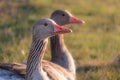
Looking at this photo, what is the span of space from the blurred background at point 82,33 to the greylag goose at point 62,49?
558mm

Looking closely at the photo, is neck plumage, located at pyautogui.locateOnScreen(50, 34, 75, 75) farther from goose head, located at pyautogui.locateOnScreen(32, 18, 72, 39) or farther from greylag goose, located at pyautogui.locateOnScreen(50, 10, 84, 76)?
goose head, located at pyautogui.locateOnScreen(32, 18, 72, 39)

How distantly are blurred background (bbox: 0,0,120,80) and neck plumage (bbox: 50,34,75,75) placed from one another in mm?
550

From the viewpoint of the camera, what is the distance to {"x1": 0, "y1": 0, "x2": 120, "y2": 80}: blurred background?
9175 millimetres

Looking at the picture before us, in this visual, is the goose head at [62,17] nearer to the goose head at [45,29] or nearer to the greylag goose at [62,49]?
the greylag goose at [62,49]

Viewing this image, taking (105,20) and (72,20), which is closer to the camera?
(72,20)

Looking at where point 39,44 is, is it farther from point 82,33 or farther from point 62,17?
point 82,33

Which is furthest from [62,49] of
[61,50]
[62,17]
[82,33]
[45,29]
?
[82,33]

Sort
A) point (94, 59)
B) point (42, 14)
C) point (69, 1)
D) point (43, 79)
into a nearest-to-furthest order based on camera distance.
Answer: point (43, 79) → point (94, 59) → point (42, 14) → point (69, 1)

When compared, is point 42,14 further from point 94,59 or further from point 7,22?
point 94,59

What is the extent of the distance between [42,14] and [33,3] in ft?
2.87

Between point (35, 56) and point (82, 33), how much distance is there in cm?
676

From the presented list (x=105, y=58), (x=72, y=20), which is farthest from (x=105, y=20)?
(x=72, y=20)

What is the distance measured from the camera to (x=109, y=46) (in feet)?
37.1

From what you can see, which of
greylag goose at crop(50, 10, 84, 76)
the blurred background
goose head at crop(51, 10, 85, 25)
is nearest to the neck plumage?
greylag goose at crop(50, 10, 84, 76)
